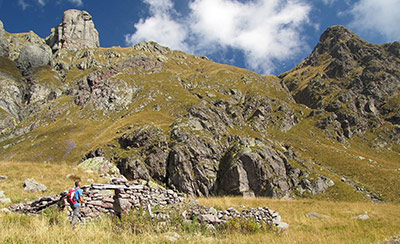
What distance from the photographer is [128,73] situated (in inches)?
5374

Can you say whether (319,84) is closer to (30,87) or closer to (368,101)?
(368,101)

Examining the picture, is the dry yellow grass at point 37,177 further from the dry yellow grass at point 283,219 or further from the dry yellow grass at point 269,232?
the dry yellow grass at point 269,232

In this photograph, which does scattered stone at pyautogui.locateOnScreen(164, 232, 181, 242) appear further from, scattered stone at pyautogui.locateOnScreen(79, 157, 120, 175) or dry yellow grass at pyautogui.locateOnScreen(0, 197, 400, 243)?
scattered stone at pyautogui.locateOnScreen(79, 157, 120, 175)

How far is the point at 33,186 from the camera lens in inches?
637

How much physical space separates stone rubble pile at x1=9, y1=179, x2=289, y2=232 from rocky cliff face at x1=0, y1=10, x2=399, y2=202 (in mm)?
43816

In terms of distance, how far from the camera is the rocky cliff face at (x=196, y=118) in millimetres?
61469

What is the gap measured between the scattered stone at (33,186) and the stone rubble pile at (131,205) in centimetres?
375

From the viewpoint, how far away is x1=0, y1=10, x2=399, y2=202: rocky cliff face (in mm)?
61469

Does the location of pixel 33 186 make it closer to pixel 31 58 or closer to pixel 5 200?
pixel 5 200

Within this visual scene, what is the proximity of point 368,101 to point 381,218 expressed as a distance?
516 ft

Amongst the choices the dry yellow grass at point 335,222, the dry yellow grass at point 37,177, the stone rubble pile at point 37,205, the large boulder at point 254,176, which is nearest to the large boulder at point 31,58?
the large boulder at point 254,176

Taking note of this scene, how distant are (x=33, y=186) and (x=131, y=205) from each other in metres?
8.69

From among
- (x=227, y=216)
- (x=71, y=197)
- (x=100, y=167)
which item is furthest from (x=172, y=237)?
(x=100, y=167)

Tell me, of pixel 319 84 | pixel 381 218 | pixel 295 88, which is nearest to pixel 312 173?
pixel 381 218
